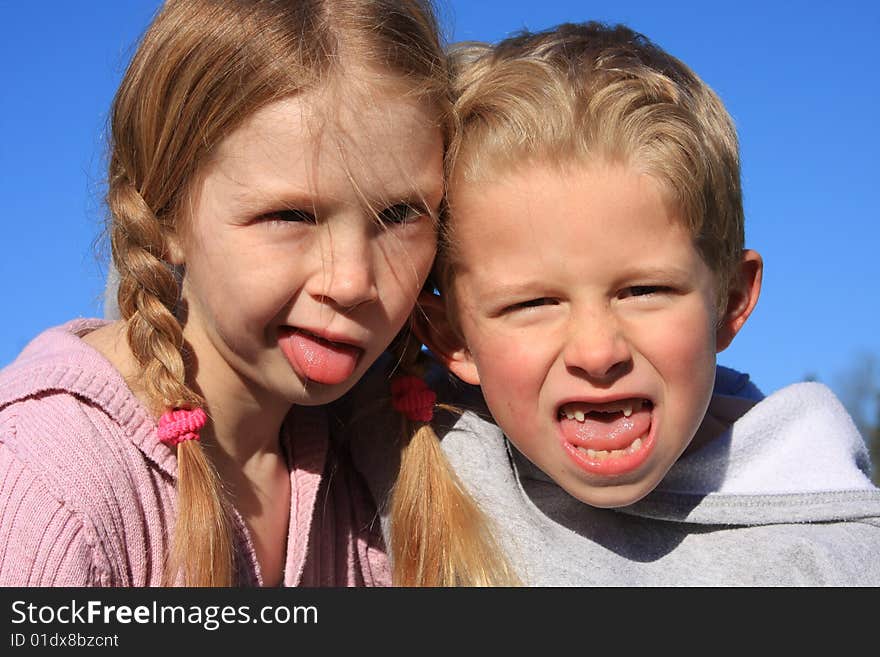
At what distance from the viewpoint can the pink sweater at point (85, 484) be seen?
2.12 metres

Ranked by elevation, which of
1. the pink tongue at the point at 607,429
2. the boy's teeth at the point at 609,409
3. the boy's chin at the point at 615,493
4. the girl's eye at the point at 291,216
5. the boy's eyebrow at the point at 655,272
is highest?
the girl's eye at the point at 291,216

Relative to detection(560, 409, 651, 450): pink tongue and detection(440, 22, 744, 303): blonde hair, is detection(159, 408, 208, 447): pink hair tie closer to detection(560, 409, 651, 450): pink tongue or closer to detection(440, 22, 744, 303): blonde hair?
detection(440, 22, 744, 303): blonde hair

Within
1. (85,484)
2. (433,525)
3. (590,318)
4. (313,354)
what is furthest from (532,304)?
(85,484)

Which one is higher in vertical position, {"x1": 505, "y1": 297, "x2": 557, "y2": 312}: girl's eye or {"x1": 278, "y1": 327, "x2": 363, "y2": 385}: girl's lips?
{"x1": 505, "y1": 297, "x2": 557, "y2": 312}: girl's eye

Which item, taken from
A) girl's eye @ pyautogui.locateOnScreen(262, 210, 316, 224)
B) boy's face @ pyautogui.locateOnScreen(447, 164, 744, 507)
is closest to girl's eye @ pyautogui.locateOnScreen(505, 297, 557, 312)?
boy's face @ pyautogui.locateOnScreen(447, 164, 744, 507)

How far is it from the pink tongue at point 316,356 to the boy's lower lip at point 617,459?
0.55 metres

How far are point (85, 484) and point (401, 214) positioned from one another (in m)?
0.87

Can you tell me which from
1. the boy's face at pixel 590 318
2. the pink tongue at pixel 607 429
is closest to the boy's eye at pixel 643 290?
the boy's face at pixel 590 318

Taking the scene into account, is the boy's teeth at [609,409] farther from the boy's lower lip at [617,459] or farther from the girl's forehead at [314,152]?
the girl's forehead at [314,152]

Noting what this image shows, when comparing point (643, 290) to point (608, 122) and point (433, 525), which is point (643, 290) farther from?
point (433, 525)

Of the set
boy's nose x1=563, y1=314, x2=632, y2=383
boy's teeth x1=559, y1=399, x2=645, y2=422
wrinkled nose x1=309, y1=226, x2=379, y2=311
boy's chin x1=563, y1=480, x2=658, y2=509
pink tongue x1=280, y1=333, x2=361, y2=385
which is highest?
wrinkled nose x1=309, y1=226, x2=379, y2=311

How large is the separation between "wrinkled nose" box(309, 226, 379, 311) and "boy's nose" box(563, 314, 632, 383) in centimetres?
45

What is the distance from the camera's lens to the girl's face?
2174mm
